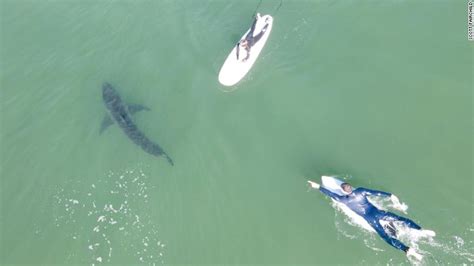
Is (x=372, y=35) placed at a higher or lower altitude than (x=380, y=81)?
higher

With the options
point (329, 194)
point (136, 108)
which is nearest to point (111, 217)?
point (136, 108)

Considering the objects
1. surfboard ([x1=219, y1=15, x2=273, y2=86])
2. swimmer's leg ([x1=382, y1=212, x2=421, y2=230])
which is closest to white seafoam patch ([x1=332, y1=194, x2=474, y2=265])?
swimmer's leg ([x1=382, y1=212, x2=421, y2=230])

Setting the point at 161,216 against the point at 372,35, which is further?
the point at 372,35

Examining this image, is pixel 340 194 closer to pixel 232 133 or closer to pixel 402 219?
pixel 402 219

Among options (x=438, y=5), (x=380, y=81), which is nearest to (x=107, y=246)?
(x=380, y=81)

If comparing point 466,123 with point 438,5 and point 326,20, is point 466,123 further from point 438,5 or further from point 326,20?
point 326,20

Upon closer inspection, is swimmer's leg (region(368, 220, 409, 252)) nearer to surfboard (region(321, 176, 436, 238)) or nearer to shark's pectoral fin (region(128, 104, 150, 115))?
surfboard (region(321, 176, 436, 238))

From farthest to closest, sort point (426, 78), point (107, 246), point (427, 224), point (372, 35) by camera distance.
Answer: point (372, 35), point (426, 78), point (107, 246), point (427, 224)
